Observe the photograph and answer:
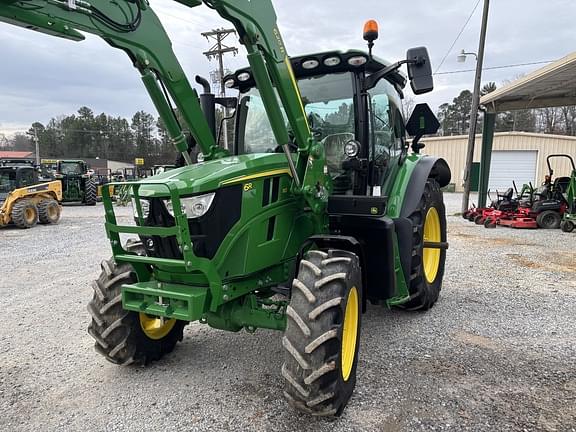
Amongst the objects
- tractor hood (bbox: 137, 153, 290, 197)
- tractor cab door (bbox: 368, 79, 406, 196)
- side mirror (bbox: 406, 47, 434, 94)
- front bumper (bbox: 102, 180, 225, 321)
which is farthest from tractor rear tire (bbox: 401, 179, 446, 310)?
front bumper (bbox: 102, 180, 225, 321)

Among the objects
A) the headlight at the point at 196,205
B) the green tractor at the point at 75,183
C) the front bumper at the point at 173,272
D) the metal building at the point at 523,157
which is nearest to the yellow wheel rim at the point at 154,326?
the front bumper at the point at 173,272

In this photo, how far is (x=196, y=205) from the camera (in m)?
2.80

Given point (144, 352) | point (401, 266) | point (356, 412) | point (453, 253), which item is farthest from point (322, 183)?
point (453, 253)

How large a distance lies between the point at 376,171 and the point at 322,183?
717mm

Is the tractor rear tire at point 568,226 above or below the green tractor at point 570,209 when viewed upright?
below

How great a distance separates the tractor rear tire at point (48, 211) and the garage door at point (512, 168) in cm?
2321

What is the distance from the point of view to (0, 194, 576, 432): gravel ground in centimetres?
280

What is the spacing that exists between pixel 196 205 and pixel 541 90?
1312cm

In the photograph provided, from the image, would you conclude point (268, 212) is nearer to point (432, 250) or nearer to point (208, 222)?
point (208, 222)

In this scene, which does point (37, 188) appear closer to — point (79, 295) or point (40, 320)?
point (79, 295)

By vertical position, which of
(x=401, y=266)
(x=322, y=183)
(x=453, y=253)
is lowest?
(x=453, y=253)

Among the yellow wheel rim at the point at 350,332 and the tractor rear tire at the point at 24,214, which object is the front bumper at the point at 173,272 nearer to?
the yellow wheel rim at the point at 350,332

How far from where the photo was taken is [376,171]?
3.90 metres

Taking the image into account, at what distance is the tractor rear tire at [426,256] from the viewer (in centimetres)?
416
